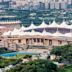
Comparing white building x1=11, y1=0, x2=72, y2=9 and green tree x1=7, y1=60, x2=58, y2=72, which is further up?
green tree x1=7, y1=60, x2=58, y2=72

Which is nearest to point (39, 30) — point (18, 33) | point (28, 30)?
point (28, 30)

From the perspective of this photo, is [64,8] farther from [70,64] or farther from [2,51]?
[70,64]

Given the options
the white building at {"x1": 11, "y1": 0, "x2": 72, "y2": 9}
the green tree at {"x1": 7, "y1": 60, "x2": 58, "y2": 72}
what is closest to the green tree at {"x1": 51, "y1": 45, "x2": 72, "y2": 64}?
the green tree at {"x1": 7, "y1": 60, "x2": 58, "y2": 72}

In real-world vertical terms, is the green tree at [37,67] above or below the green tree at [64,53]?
above

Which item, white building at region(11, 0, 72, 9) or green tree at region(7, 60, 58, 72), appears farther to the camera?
white building at region(11, 0, 72, 9)

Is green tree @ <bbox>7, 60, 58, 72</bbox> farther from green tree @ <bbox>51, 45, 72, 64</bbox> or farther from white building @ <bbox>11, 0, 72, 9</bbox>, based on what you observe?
white building @ <bbox>11, 0, 72, 9</bbox>

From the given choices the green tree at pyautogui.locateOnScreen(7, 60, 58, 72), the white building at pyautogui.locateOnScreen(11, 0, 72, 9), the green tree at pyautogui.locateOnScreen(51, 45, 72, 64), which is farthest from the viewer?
the white building at pyautogui.locateOnScreen(11, 0, 72, 9)

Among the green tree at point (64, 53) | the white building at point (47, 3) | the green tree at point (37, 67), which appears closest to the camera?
the green tree at point (37, 67)

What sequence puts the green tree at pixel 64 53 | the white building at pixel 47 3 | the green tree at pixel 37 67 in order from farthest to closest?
the white building at pixel 47 3
the green tree at pixel 64 53
the green tree at pixel 37 67

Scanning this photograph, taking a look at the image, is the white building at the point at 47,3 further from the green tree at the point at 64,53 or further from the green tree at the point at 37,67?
the green tree at the point at 37,67

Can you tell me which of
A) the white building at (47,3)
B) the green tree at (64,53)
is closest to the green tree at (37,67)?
the green tree at (64,53)

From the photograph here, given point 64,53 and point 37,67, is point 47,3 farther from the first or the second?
point 37,67
